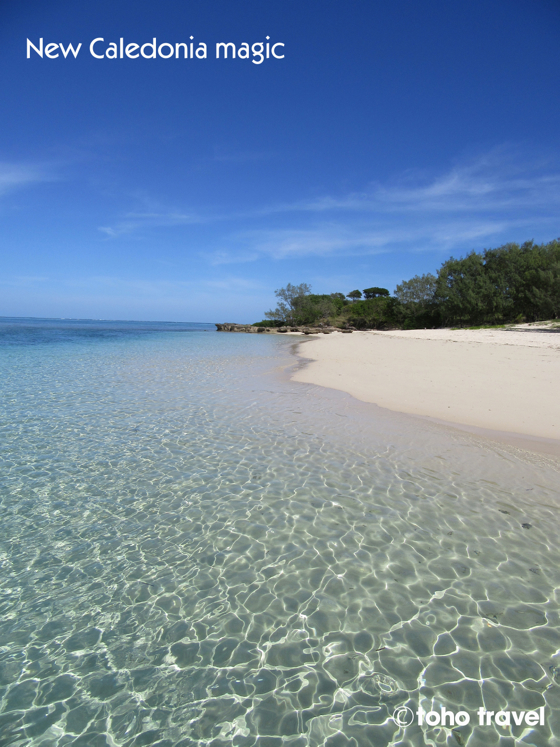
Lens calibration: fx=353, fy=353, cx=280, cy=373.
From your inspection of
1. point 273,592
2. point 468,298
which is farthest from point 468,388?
point 468,298

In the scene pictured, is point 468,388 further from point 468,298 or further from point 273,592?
point 468,298

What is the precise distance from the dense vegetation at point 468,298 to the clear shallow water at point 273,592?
56.6 m

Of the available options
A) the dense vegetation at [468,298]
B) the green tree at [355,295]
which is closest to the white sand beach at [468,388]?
the dense vegetation at [468,298]

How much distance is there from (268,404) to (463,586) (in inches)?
285

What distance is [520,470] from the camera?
5734 mm

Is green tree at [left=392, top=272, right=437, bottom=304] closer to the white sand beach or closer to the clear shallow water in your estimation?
the white sand beach

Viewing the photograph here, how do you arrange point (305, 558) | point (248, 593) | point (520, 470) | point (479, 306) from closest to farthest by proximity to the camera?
point (248, 593), point (305, 558), point (520, 470), point (479, 306)

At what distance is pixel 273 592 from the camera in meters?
3.32

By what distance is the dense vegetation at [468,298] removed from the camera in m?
50.8

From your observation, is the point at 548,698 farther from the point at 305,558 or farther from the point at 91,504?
the point at 91,504

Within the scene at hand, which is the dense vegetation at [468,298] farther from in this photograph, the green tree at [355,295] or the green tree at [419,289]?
the green tree at [355,295]

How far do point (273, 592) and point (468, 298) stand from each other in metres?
62.9

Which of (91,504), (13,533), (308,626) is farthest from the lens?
(91,504)

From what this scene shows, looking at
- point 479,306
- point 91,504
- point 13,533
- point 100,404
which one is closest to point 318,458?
point 91,504
